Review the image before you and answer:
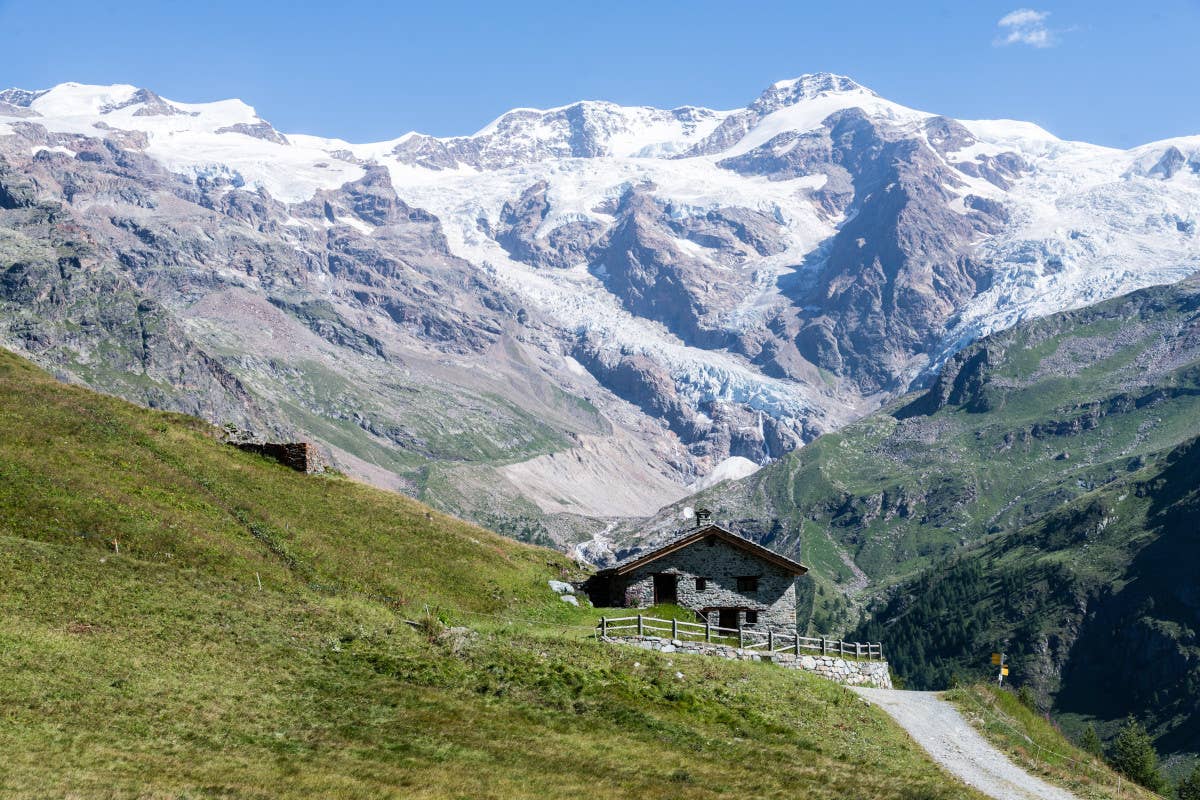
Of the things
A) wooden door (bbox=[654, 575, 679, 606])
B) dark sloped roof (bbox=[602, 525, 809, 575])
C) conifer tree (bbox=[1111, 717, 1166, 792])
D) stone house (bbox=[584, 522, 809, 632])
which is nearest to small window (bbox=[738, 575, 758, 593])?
stone house (bbox=[584, 522, 809, 632])

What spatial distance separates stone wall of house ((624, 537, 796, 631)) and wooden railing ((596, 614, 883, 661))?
17.6ft

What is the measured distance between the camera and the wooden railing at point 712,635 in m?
61.2

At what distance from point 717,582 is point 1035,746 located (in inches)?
1023

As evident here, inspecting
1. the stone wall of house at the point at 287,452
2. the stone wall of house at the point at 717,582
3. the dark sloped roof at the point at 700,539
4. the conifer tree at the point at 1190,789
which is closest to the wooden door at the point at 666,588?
the stone wall of house at the point at 717,582

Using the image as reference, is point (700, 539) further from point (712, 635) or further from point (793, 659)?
point (793, 659)

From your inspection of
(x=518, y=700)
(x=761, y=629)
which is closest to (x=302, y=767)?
Result: (x=518, y=700)

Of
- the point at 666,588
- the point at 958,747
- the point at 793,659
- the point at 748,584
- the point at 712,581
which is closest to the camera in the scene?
the point at 958,747

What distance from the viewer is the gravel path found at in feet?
147

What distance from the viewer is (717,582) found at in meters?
76.8

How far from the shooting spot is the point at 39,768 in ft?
102

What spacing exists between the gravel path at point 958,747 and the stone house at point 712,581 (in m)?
12.1

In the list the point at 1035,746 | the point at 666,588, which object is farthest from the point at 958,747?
the point at 666,588

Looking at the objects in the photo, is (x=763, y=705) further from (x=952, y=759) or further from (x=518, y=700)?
(x=518, y=700)

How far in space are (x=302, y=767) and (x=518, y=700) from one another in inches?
484
